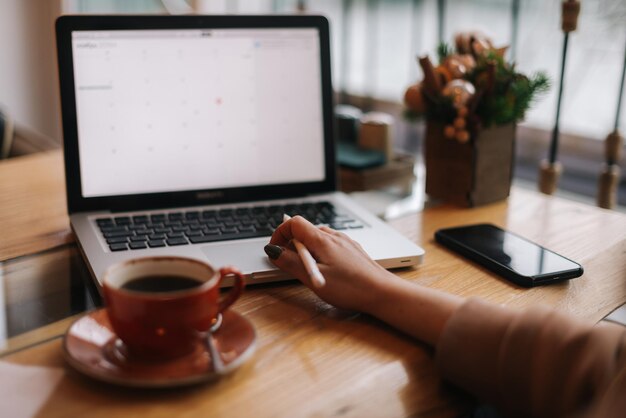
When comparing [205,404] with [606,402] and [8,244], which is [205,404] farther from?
[8,244]

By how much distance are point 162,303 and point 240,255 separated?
0.97 ft

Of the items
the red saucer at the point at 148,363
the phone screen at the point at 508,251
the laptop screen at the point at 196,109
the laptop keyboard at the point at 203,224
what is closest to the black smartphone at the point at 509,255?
the phone screen at the point at 508,251

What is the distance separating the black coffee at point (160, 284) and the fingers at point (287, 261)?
19 cm

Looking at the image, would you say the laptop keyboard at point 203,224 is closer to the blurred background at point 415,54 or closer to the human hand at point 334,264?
the human hand at point 334,264

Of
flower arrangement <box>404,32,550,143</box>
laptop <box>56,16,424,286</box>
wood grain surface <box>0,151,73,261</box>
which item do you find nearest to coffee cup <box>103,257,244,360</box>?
laptop <box>56,16,424,286</box>

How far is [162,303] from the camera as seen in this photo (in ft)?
1.96

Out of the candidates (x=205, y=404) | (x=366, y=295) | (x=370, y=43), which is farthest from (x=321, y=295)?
(x=370, y=43)

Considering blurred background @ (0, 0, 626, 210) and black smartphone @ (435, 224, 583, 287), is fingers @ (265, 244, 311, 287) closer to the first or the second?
black smartphone @ (435, 224, 583, 287)

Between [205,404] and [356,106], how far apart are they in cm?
222

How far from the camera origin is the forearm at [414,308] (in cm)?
71

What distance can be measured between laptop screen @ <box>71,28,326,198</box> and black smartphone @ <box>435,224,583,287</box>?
0.27 metres

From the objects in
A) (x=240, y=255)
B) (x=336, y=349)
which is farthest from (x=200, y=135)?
(x=336, y=349)

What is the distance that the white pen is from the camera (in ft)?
2.45

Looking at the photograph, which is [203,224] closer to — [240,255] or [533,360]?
[240,255]
